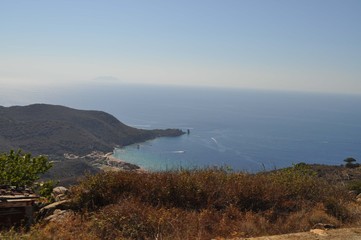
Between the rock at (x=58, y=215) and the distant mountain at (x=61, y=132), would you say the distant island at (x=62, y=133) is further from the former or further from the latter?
the rock at (x=58, y=215)

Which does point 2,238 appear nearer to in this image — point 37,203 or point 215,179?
point 37,203

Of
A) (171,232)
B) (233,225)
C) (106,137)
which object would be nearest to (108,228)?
(171,232)

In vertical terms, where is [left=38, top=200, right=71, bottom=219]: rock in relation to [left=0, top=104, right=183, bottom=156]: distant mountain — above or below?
above

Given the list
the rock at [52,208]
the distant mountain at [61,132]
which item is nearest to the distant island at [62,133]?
the distant mountain at [61,132]

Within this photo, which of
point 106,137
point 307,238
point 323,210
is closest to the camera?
point 307,238

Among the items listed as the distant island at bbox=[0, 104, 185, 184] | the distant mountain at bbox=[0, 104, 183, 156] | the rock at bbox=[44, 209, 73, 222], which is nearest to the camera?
the rock at bbox=[44, 209, 73, 222]

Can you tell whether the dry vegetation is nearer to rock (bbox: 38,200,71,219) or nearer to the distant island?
rock (bbox: 38,200,71,219)

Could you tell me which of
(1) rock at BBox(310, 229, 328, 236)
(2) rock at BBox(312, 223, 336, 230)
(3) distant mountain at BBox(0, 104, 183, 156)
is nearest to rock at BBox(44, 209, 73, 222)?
(1) rock at BBox(310, 229, 328, 236)
